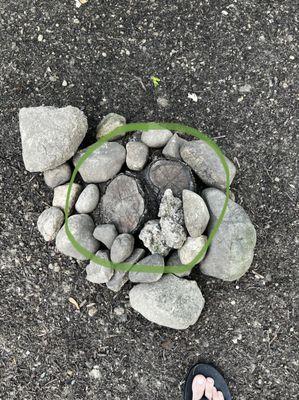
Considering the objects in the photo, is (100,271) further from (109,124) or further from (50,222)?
(109,124)

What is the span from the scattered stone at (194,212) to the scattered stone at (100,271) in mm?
367

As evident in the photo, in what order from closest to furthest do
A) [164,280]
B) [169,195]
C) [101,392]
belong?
1. [169,195]
2. [164,280]
3. [101,392]

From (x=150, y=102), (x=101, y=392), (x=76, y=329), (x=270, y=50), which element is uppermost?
(x=270, y=50)

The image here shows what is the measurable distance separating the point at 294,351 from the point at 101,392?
89cm

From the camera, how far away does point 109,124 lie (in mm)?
2090

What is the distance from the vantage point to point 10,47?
2207 millimetres

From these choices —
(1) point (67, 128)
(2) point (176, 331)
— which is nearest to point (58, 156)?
(1) point (67, 128)

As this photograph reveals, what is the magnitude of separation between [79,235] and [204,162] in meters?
0.61

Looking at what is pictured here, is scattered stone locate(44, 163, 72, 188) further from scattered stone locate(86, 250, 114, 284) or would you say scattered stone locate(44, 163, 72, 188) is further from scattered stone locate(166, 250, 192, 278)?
scattered stone locate(166, 250, 192, 278)

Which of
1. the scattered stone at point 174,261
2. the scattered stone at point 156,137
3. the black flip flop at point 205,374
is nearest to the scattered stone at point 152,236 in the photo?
the scattered stone at point 174,261

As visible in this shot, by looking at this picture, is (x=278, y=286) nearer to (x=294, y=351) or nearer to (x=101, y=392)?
(x=294, y=351)

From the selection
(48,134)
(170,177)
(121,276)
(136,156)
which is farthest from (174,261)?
(48,134)

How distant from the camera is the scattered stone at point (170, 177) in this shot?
1909 millimetres

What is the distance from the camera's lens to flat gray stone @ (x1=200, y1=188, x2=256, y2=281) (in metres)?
1.91
